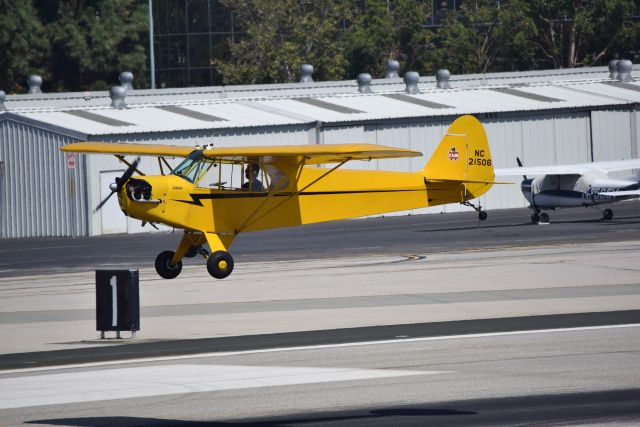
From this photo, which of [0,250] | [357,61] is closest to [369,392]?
[0,250]

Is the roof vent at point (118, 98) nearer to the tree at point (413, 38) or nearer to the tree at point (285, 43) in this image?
the tree at point (285, 43)

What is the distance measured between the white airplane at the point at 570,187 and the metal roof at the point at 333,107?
377 inches

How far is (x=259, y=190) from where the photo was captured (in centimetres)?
2652

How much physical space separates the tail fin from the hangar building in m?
18.7

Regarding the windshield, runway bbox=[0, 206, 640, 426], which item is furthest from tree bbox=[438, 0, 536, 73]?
the windshield

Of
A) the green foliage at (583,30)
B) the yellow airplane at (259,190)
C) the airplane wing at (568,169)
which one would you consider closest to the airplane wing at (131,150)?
the yellow airplane at (259,190)

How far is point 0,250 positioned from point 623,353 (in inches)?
1098

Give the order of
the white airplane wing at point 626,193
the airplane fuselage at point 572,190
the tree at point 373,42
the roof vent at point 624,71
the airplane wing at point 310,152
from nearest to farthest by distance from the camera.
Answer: the airplane wing at point 310,152 < the white airplane wing at point 626,193 < the airplane fuselage at point 572,190 < the roof vent at point 624,71 < the tree at point 373,42

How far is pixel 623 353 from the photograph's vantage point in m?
16.7

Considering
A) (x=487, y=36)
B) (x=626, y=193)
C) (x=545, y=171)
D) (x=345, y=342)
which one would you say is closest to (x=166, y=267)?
(x=345, y=342)

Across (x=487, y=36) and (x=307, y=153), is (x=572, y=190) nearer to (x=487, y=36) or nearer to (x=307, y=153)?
(x=307, y=153)

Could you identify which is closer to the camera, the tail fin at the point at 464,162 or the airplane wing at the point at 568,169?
the tail fin at the point at 464,162

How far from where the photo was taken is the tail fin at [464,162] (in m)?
28.8

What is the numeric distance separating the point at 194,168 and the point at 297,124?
24.5m
